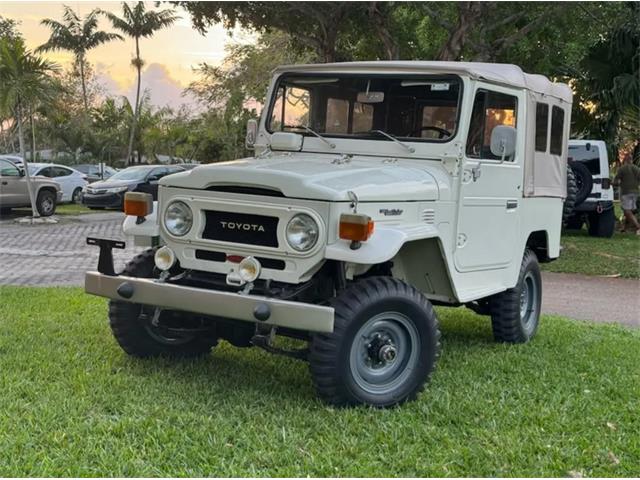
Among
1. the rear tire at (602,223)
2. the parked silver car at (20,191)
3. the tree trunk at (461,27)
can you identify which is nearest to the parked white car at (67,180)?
the parked silver car at (20,191)

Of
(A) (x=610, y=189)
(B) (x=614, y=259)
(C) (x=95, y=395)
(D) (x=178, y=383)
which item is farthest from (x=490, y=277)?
(A) (x=610, y=189)

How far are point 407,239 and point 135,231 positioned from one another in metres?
2.04

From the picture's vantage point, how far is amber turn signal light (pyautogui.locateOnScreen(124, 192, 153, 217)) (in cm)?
548

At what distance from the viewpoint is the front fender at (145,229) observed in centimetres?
542

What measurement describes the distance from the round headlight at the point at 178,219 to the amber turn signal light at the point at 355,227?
3.89 feet

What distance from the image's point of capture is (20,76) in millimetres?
17266

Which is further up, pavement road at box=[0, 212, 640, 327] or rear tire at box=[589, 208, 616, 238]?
rear tire at box=[589, 208, 616, 238]

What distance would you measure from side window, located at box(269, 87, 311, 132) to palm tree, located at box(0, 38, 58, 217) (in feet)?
41.6

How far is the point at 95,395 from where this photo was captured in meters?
4.79

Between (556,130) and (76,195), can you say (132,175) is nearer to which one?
(76,195)

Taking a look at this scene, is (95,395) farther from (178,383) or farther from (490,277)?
(490,277)

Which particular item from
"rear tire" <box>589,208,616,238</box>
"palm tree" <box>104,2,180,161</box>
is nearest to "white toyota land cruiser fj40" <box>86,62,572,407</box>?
"rear tire" <box>589,208,616,238</box>

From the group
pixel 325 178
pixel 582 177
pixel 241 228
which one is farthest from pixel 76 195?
pixel 325 178

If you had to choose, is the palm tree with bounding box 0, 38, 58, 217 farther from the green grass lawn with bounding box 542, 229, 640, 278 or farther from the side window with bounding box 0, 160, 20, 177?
the green grass lawn with bounding box 542, 229, 640, 278
